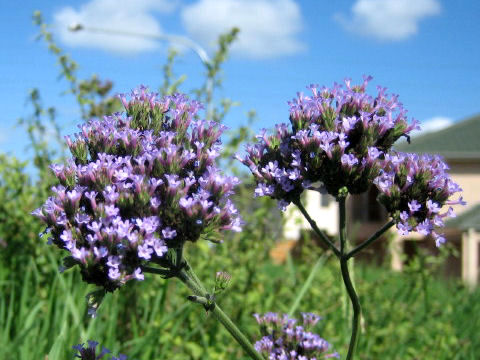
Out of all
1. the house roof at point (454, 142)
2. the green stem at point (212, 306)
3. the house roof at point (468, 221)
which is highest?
the house roof at point (454, 142)

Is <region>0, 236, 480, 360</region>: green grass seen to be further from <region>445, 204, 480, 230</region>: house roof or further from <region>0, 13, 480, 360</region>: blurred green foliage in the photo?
<region>445, 204, 480, 230</region>: house roof

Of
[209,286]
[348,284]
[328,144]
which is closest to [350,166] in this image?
[328,144]

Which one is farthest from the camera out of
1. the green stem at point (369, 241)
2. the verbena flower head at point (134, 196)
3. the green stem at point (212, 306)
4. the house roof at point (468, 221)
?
the house roof at point (468, 221)

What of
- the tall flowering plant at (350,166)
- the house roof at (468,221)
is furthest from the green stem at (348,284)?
the house roof at (468,221)

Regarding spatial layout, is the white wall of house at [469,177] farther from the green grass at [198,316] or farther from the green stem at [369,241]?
the green stem at [369,241]

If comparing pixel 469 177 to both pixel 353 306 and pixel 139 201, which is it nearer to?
pixel 353 306

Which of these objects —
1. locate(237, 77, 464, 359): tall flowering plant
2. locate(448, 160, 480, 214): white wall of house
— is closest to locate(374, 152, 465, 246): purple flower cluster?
locate(237, 77, 464, 359): tall flowering plant

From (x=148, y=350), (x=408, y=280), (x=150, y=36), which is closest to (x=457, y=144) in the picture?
(x=150, y=36)
